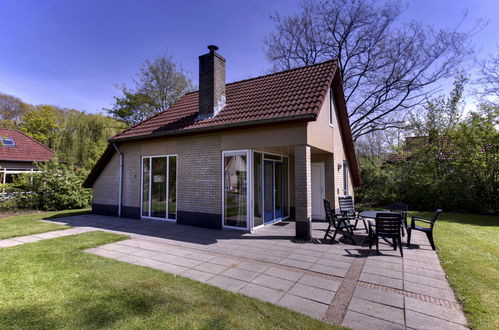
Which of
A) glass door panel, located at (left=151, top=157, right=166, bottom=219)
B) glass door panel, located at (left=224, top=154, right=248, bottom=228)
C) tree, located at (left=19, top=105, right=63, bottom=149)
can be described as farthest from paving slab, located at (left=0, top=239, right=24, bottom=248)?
tree, located at (left=19, top=105, right=63, bottom=149)

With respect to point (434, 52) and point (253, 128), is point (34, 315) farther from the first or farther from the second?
point (434, 52)

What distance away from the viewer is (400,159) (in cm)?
1797

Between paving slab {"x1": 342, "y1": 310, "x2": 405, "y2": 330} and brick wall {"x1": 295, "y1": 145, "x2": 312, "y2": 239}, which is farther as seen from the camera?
brick wall {"x1": 295, "y1": 145, "x2": 312, "y2": 239}

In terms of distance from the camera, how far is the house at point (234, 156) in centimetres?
768

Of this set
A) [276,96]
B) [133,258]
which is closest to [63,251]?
[133,258]

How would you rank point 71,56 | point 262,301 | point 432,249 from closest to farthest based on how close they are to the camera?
point 262,301 < point 432,249 < point 71,56

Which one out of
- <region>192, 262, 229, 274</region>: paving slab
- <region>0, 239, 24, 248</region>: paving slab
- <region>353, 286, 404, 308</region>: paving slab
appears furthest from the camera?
<region>0, 239, 24, 248</region>: paving slab

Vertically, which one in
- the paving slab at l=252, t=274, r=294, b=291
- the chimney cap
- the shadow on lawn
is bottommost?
the shadow on lawn

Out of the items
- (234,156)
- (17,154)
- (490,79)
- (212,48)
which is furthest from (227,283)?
(17,154)

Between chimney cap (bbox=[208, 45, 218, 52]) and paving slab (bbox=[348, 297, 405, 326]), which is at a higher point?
chimney cap (bbox=[208, 45, 218, 52])

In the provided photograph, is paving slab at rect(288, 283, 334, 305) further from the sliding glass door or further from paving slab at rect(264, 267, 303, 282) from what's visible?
the sliding glass door

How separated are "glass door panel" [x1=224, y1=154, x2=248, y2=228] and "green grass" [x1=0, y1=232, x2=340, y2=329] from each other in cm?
397

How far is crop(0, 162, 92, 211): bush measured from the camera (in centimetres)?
1333

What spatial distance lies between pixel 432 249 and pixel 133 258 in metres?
7.45
